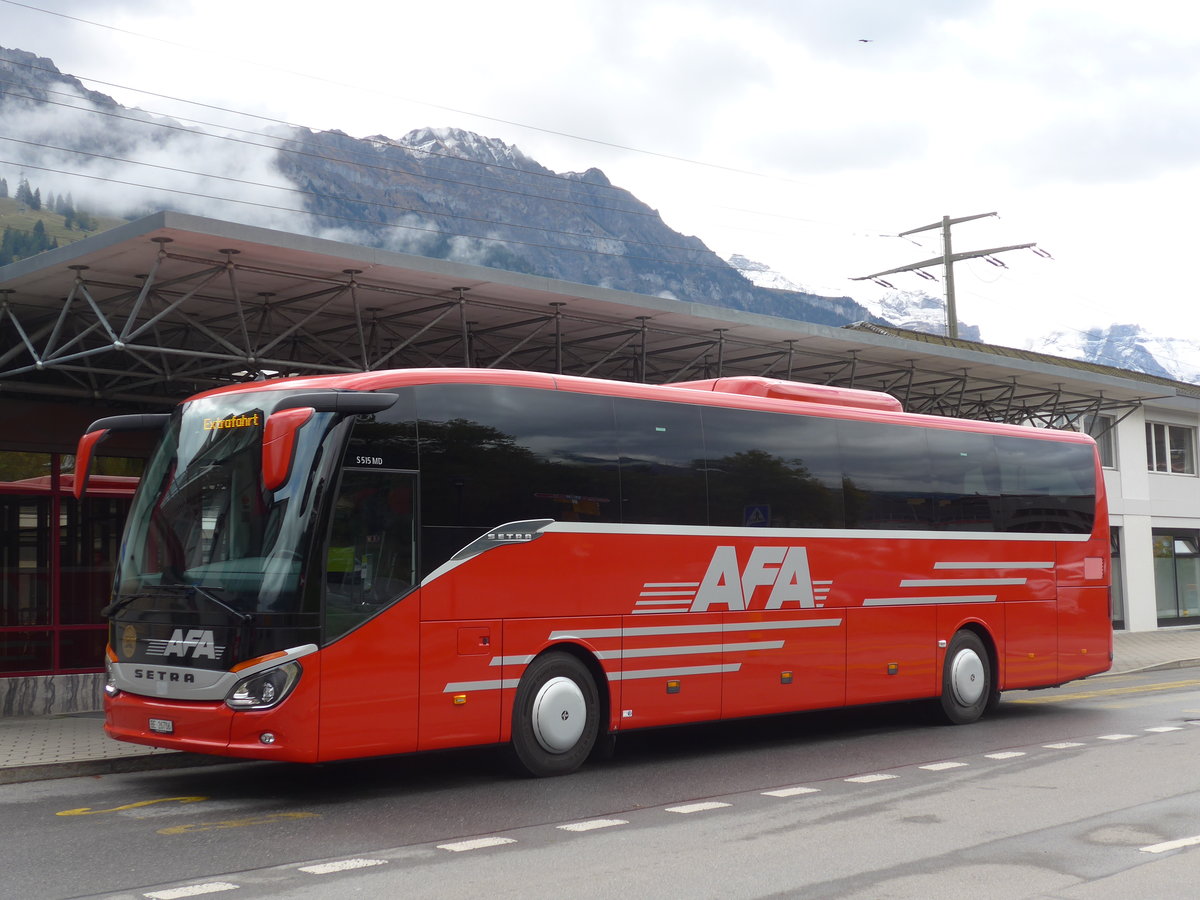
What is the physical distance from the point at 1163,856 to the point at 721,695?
5169 mm

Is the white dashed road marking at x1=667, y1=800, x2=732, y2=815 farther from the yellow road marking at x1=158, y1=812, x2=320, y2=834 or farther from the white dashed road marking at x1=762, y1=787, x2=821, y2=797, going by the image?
the yellow road marking at x1=158, y1=812, x2=320, y2=834

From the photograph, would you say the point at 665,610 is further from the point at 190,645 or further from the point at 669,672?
the point at 190,645

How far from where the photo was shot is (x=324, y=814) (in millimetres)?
9195

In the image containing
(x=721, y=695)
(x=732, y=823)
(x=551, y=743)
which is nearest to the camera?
(x=732, y=823)

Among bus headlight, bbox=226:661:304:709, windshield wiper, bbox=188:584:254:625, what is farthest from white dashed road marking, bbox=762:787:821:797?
windshield wiper, bbox=188:584:254:625

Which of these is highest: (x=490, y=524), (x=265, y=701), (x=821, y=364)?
(x=821, y=364)

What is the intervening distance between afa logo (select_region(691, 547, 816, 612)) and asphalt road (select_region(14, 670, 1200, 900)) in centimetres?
146

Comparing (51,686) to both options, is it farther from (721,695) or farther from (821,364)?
(821,364)

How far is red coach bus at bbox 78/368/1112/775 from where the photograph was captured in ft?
31.0

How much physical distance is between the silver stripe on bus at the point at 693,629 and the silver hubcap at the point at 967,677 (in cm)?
240

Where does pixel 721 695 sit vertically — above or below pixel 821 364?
below

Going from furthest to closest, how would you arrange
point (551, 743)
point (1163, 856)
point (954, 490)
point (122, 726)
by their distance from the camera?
point (954, 490)
point (551, 743)
point (122, 726)
point (1163, 856)

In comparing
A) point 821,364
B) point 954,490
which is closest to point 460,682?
point 954,490

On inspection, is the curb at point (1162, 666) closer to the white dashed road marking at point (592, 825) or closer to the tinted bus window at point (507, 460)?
the tinted bus window at point (507, 460)
